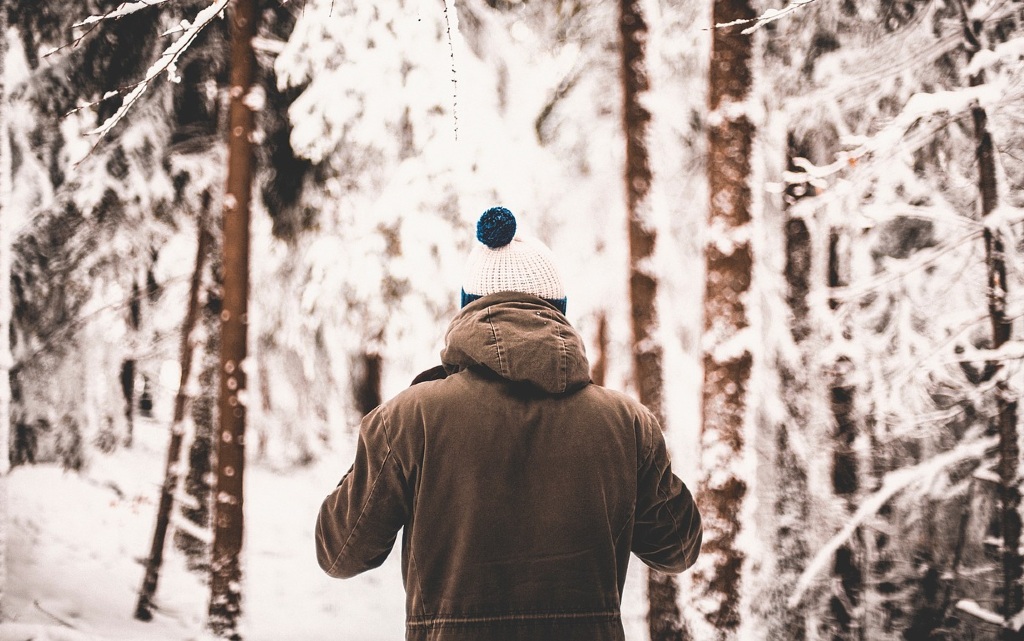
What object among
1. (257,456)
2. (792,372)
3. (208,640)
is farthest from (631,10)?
(257,456)

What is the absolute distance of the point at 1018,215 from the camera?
3.82 meters

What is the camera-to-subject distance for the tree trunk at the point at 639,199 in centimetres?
579

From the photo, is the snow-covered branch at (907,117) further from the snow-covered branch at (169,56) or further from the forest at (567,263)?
the snow-covered branch at (169,56)

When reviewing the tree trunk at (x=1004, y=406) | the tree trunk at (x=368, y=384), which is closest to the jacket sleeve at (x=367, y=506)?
the tree trunk at (x=1004, y=406)

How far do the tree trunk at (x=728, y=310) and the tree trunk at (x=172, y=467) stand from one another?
16.9 ft

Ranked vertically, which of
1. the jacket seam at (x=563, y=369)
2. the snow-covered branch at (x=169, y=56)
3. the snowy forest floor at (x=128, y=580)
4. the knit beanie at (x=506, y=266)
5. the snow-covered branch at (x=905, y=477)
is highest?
the snow-covered branch at (x=169, y=56)

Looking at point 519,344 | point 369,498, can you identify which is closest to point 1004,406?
point 519,344

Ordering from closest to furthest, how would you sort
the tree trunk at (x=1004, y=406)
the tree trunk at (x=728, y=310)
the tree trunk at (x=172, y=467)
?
the tree trunk at (x=728, y=310), the tree trunk at (x=1004, y=406), the tree trunk at (x=172, y=467)

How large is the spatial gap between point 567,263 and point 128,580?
589cm

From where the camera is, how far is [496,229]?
1738 millimetres

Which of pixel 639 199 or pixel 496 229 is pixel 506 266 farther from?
pixel 639 199

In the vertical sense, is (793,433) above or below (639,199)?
below

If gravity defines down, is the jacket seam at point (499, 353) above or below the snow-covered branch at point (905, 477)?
above

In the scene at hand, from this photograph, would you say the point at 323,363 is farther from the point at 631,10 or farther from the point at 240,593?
the point at 631,10
